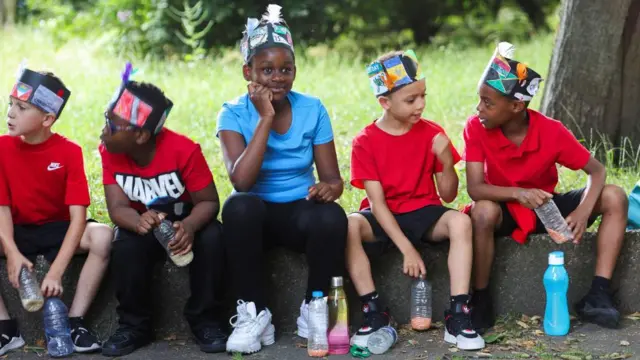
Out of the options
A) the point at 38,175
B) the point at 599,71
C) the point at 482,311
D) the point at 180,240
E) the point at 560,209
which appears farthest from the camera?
the point at 599,71

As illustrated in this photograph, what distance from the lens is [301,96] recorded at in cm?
529

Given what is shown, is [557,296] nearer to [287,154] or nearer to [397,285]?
A: [397,285]

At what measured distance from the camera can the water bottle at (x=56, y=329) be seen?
194 inches

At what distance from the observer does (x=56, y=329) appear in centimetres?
495

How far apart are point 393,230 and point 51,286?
1622 millimetres

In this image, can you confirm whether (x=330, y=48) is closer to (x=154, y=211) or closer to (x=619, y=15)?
(x=619, y=15)

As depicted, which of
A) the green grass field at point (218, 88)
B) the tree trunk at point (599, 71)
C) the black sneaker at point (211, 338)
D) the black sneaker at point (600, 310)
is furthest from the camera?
the green grass field at point (218, 88)

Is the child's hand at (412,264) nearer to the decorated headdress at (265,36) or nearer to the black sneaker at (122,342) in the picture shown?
the decorated headdress at (265,36)

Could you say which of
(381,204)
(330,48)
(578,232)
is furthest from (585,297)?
(330,48)

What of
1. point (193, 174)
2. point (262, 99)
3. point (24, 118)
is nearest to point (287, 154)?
point (262, 99)

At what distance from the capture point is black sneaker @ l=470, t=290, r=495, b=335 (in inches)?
201

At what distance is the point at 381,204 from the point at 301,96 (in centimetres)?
68

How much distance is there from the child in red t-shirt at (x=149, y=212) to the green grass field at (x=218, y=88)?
3.36 ft

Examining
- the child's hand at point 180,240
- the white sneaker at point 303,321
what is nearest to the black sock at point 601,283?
the white sneaker at point 303,321
